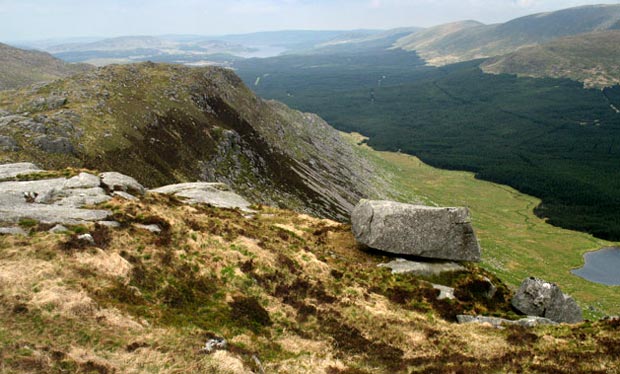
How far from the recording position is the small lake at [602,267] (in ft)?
425

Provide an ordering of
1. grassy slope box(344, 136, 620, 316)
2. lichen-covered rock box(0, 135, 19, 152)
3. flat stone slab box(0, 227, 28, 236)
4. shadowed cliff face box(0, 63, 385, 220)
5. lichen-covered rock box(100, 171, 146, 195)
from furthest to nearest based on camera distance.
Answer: grassy slope box(344, 136, 620, 316) < shadowed cliff face box(0, 63, 385, 220) < lichen-covered rock box(0, 135, 19, 152) < lichen-covered rock box(100, 171, 146, 195) < flat stone slab box(0, 227, 28, 236)

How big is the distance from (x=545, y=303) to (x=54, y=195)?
51.2m

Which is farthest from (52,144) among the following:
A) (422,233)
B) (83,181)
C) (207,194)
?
(422,233)

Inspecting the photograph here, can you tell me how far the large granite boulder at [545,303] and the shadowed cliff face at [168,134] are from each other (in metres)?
66.4

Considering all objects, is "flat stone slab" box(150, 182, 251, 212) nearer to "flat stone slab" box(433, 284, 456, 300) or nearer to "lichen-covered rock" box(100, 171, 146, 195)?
"lichen-covered rock" box(100, 171, 146, 195)

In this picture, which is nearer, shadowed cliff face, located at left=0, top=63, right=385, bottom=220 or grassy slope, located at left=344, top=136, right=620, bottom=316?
shadowed cliff face, located at left=0, top=63, right=385, bottom=220

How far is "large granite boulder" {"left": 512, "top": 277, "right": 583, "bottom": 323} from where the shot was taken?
129ft

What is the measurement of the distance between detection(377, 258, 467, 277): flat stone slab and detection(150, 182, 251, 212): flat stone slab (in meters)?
25.1

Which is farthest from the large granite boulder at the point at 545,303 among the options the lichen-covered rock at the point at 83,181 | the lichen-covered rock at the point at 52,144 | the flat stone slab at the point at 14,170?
the lichen-covered rock at the point at 52,144

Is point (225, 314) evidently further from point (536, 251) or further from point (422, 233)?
point (536, 251)

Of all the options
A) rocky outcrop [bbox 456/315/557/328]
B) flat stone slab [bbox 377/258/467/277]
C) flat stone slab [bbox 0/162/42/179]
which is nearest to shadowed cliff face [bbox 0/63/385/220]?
flat stone slab [bbox 0/162/42/179]

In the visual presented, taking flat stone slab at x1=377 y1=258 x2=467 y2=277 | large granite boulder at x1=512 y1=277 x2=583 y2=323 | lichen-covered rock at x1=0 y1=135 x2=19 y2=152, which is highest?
lichen-covered rock at x1=0 y1=135 x2=19 y2=152

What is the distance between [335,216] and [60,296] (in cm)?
9400

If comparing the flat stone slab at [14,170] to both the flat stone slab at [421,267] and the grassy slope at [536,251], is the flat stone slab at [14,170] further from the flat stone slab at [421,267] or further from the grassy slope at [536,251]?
the grassy slope at [536,251]
